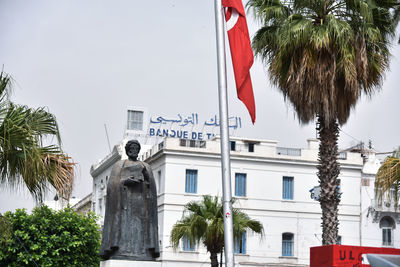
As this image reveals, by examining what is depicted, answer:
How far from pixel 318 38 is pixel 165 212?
108 ft

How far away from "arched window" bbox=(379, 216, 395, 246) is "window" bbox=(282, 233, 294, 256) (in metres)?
6.76

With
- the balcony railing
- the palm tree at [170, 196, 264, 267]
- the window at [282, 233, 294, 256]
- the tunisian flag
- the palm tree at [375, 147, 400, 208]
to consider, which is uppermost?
the balcony railing

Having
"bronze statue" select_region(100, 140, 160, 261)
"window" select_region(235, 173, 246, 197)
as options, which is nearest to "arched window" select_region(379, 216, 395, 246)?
"window" select_region(235, 173, 246, 197)

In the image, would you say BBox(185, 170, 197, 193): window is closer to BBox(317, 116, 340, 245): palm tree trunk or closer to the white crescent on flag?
BBox(317, 116, 340, 245): palm tree trunk

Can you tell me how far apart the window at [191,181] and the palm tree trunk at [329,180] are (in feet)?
105

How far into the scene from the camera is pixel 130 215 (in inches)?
481

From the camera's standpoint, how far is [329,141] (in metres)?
20.5

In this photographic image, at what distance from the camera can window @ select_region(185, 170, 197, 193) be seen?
52.1 m

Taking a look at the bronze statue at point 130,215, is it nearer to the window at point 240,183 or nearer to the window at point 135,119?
Result: the window at point 240,183

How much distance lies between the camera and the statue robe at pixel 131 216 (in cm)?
1202

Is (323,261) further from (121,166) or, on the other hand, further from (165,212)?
(165,212)

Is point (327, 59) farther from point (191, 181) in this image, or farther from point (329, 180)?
point (191, 181)

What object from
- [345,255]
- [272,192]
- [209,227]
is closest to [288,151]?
[272,192]

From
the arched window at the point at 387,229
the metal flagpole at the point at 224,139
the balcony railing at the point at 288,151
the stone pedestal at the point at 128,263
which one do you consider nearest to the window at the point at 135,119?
the balcony railing at the point at 288,151
